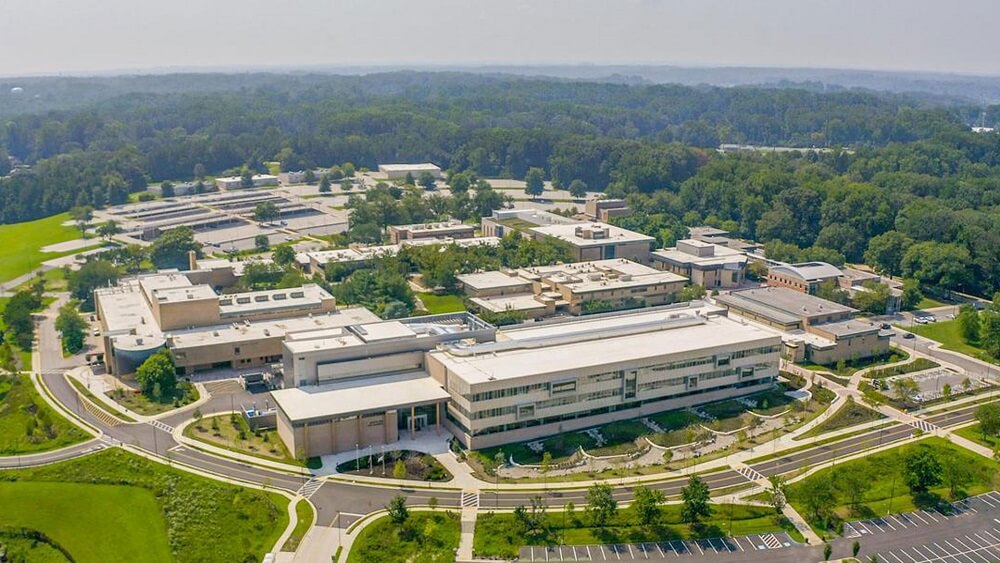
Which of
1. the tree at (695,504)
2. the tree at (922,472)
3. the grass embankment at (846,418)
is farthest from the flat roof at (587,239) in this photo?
the tree at (695,504)

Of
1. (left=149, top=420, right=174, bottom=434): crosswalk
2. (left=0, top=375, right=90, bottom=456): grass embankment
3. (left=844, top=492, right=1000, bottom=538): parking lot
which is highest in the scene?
(left=149, top=420, right=174, bottom=434): crosswalk

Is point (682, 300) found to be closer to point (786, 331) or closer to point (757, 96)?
point (786, 331)

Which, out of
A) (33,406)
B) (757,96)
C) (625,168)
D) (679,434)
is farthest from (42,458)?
(757,96)

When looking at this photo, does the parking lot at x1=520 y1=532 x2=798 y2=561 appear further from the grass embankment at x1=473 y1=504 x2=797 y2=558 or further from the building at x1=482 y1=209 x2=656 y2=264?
the building at x1=482 y1=209 x2=656 y2=264

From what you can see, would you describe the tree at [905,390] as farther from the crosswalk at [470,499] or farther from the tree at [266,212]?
the tree at [266,212]

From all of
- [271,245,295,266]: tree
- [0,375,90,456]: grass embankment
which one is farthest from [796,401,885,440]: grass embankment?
[271,245,295,266]: tree

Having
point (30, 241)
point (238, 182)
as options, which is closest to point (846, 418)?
point (30, 241)

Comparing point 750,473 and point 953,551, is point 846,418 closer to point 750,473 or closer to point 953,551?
point 750,473
